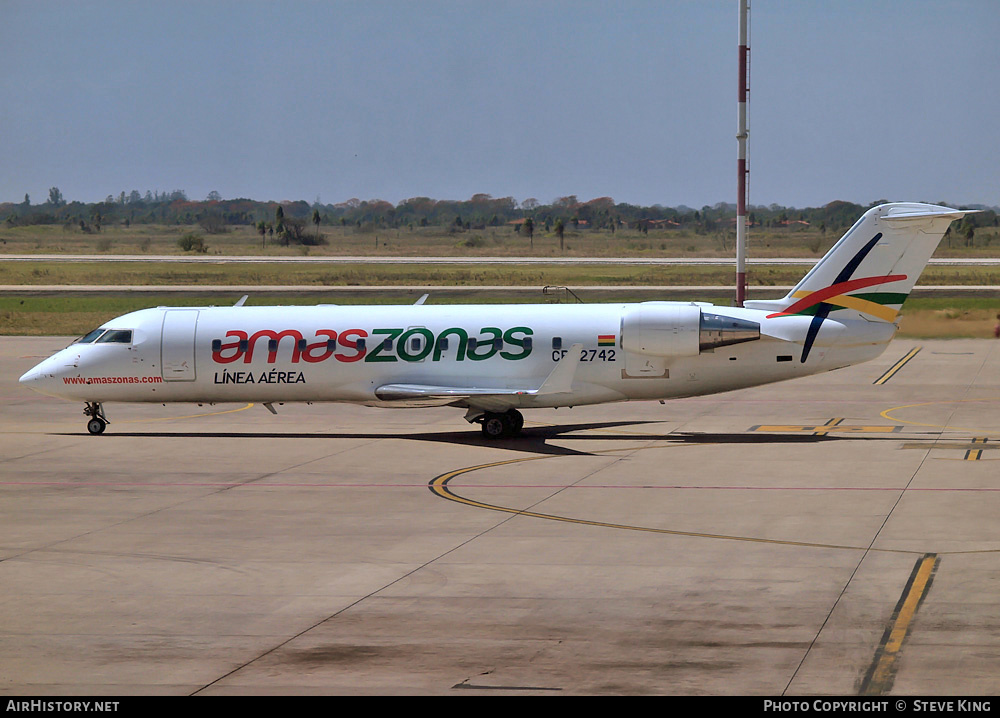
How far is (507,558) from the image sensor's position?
18.5 m

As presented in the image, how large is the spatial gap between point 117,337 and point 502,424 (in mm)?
10612

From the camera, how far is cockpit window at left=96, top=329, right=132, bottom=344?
31961 mm

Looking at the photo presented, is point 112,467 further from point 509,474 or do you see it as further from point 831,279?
point 831,279

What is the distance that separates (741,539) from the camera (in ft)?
64.3

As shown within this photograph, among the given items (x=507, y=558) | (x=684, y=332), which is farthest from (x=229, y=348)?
(x=507, y=558)

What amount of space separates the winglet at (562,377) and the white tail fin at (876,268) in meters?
5.98

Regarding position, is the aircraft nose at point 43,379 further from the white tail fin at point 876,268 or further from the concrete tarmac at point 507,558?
the white tail fin at point 876,268

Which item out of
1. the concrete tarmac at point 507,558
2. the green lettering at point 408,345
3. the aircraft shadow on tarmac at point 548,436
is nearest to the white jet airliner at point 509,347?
the green lettering at point 408,345

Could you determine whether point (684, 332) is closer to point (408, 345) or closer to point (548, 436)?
point (548, 436)

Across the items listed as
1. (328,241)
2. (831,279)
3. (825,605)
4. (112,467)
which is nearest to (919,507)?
(825,605)

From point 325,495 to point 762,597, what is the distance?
10565 millimetres

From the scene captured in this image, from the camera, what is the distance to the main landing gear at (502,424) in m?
30.8

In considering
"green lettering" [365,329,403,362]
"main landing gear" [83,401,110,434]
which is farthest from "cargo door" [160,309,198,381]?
"green lettering" [365,329,403,362]

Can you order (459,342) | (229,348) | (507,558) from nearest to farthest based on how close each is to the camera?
(507,558) < (459,342) < (229,348)
